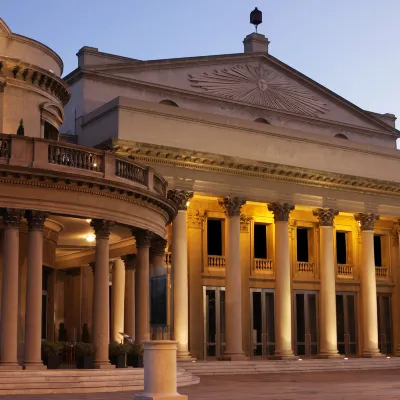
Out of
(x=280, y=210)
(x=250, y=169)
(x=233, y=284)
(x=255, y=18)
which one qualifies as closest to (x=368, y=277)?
(x=280, y=210)

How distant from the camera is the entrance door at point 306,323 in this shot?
4647 cm

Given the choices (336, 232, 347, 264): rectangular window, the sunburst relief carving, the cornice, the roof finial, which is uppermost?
the roof finial

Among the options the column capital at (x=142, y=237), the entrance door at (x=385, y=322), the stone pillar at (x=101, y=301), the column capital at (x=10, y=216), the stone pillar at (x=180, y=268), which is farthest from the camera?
the entrance door at (x=385, y=322)

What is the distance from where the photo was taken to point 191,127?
4188 centimetres

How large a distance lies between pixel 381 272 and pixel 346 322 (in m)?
4.12

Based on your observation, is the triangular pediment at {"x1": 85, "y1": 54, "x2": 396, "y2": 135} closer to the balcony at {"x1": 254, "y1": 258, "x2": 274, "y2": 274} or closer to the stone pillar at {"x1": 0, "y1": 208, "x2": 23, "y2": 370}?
the balcony at {"x1": 254, "y1": 258, "x2": 274, "y2": 274}

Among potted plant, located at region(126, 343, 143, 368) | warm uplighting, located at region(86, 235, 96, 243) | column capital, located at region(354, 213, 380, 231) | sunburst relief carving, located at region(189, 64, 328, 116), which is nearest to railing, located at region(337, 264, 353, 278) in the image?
column capital, located at region(354, 213, 380, 231)

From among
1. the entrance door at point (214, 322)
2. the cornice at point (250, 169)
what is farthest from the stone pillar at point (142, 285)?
the entrance door at point (214, 322)

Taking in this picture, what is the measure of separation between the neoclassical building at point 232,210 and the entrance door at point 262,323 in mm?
75

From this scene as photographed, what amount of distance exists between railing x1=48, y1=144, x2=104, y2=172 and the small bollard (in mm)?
8600

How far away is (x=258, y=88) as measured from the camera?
5047cm

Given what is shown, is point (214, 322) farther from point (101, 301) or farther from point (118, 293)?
point (101, 301)

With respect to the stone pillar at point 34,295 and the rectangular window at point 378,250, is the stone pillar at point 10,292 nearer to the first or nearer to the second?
the stone pillar at point 34,295

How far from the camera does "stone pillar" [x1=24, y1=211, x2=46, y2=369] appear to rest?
76.3ft
